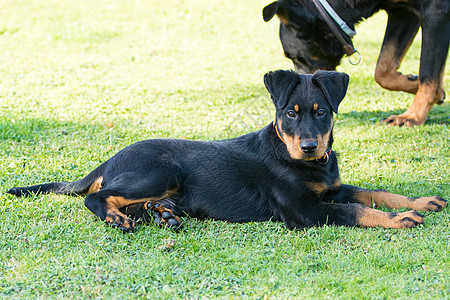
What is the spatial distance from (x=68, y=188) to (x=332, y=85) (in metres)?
2.64

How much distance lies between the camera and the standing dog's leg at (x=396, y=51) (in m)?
7.69

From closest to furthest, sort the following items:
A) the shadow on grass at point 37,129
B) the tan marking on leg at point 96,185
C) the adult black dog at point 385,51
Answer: the tan marking on leg at point 96,185
the shadow on grass at point 37,129
the adult black dog at point 385,51

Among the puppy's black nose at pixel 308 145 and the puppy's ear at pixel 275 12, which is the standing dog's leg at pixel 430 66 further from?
the puppy's black nose at pixel 308 145

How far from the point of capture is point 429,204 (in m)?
4.64

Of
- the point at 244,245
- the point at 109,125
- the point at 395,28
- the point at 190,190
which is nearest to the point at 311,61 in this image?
the point at 395,28

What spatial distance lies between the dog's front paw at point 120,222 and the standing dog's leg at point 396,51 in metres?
4.89

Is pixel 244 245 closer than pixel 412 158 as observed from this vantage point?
Yes

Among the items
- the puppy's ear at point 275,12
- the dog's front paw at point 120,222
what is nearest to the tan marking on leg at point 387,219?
the dog's front paw at point 120,222

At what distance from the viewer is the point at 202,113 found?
8.24 metres

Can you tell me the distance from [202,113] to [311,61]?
6.17ft

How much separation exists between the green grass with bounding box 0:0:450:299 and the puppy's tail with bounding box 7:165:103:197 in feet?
0.26

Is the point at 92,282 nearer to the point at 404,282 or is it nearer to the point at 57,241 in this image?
the point at 57,241

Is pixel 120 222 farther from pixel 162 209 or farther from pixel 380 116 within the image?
pixel 380 116

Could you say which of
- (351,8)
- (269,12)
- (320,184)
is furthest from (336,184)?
(351,8)
